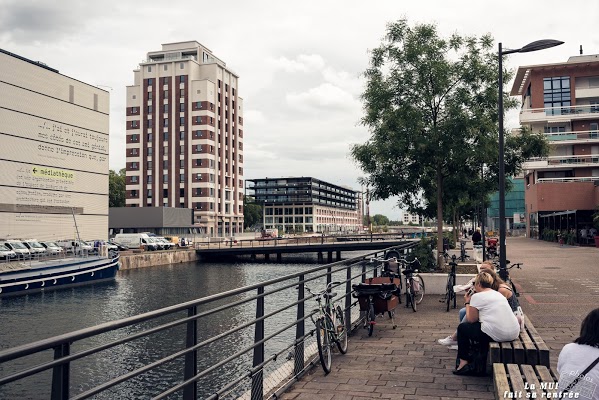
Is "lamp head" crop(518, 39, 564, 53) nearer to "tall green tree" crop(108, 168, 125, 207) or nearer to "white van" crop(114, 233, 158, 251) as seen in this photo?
"white van" crop(114, 233, 158, 251)

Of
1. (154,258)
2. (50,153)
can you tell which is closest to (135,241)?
(154,258)

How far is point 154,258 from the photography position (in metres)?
53.3

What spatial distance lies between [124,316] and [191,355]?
2166cm

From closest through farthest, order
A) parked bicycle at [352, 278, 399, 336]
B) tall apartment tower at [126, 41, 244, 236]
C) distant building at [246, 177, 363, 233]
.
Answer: parked bicycle at [352, 278, 399, 336] < tall apartment tower at [126, 41, 244, 236] < distant building at [246, 177, 363, 233]

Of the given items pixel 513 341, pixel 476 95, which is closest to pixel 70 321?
pixel 476 95

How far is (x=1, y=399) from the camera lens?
1276 centimetres

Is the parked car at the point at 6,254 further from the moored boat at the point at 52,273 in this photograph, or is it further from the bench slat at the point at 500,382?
the bench slat at the point at 500,382

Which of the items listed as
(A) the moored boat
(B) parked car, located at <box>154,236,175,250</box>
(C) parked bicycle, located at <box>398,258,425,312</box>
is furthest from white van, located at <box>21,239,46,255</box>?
(C) parked bicycle, located at <box>398,258,425,312</box>

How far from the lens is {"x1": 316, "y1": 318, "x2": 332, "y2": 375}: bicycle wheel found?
654cm

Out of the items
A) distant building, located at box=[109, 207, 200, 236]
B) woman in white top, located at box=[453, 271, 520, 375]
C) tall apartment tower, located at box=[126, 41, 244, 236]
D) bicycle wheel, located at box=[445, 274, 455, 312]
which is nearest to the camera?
woman in white top, located at box=[453, 271, 520, 375]

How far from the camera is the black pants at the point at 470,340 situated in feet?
21.4

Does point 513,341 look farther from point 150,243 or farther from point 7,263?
point 150,243

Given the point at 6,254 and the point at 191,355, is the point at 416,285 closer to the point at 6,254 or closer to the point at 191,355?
the point at 191,355

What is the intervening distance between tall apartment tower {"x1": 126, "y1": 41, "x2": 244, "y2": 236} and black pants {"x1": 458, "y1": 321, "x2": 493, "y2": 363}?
307 feet
